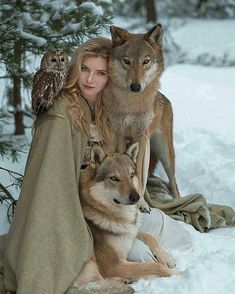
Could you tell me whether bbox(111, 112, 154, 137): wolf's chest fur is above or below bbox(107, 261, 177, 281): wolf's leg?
above

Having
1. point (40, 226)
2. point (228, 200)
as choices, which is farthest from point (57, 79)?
point (228, 200)

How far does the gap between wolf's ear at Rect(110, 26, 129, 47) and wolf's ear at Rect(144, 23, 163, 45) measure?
218 mm

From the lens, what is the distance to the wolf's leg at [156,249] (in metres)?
4.69

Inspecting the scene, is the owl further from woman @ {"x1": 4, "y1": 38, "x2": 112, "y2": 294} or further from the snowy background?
the snowy background

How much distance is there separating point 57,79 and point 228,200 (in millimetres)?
2917

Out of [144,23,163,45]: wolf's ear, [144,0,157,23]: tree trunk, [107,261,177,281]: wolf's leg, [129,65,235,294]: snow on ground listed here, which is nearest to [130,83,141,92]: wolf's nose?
[144,23,163,45]: wolf's ear

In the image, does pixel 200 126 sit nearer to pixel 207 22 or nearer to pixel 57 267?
pixel 57 267

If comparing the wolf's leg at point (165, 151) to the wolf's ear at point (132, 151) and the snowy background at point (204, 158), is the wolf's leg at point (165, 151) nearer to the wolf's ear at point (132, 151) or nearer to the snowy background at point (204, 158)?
the snowy background at point (204, 158)

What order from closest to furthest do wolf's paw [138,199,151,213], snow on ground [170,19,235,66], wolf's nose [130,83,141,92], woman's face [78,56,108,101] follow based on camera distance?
1. woman's face [78,56,108,101]
2. wolf's paw [138,199,151,213]
3. wolf's nose [130,83,141,92]
4. snow on ground [170,19,235,66]

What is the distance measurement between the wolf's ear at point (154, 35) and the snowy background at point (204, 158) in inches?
74.1

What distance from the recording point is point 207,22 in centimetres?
1823

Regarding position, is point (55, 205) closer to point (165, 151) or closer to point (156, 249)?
point (156, 249)

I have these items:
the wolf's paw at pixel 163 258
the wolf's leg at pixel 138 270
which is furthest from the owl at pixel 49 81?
the wolf's paw at pixel 163 258

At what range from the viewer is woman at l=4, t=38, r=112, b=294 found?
4133 millimetres
